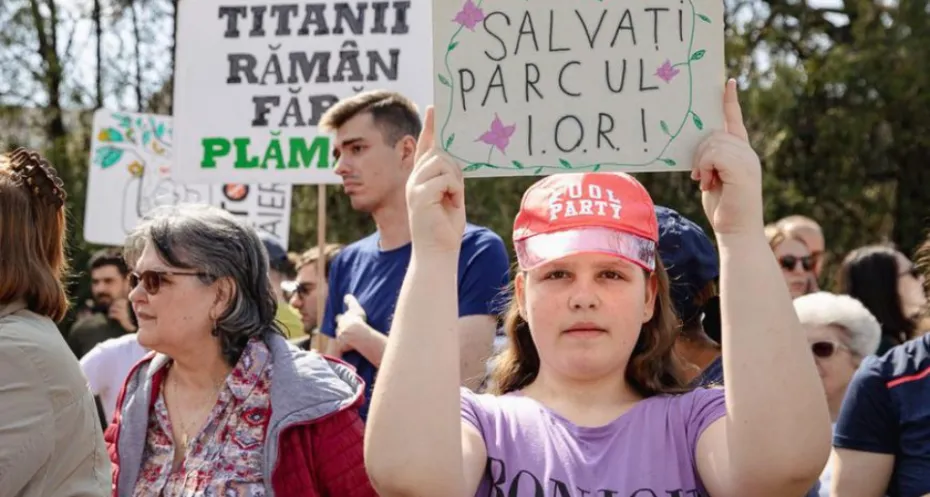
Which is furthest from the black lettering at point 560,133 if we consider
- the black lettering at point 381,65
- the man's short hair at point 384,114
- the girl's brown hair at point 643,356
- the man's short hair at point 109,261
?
the man's short hair at point 109,261

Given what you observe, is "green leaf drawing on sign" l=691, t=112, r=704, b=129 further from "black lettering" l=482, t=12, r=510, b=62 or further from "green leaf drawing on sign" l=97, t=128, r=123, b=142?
"green leaf drawing on sign" l=97, t=128, r=123, b=142

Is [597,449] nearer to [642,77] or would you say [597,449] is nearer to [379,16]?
Result: [642,77]

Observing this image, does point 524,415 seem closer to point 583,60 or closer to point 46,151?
point 583,60

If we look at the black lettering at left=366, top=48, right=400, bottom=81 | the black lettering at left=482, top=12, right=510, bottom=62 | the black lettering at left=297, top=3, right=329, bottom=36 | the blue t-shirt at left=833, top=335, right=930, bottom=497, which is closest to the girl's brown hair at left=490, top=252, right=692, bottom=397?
the black lettering at left=482, top=12, right=510, bottom=62

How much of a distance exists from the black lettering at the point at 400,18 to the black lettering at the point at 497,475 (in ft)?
12.4

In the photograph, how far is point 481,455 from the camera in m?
2.58

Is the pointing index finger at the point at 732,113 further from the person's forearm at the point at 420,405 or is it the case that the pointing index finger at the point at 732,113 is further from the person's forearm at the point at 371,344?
the person's forearm at the point at 371,344

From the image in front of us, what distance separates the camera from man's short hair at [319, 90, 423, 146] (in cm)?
502

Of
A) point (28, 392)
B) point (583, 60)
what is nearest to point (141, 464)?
point (28, 392)

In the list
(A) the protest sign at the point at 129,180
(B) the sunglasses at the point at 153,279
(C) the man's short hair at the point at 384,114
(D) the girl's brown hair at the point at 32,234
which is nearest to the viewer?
(D) the girl's brown hair at the point at 32,234

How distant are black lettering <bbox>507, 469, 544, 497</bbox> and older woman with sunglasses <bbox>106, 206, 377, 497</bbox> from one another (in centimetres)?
112

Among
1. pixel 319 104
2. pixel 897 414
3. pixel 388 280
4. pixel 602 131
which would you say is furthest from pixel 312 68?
pixel 602 131

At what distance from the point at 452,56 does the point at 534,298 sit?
1.57ft

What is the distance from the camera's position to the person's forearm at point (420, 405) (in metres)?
2.40
